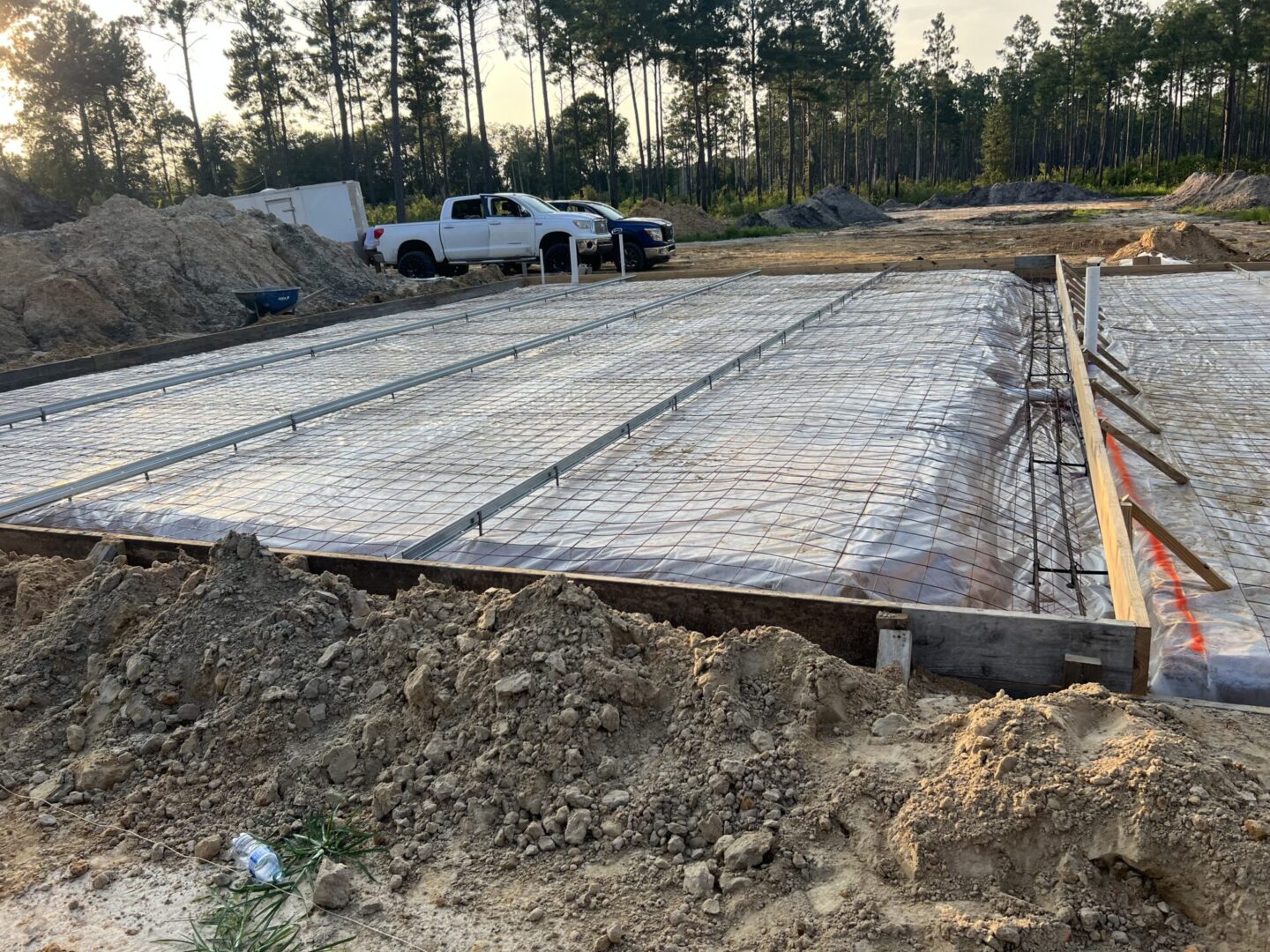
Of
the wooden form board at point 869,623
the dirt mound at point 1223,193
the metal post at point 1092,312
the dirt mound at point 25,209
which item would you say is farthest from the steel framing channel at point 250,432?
the dirt mound at point 1223,193

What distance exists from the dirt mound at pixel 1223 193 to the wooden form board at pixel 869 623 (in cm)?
2866

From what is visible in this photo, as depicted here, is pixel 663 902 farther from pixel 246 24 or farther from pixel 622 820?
pixel 246 24

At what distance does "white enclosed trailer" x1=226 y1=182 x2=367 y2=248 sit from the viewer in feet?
62.5

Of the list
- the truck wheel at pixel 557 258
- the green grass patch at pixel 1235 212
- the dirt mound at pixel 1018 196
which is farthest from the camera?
the dirt mound at pixel 1018 196

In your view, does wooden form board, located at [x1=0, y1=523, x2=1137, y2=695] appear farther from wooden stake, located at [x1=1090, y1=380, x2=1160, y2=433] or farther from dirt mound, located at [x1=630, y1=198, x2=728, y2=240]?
dirt mound, located at [x1=630, y1=198, x2=728, y2=240]

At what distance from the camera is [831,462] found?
4.33 meters

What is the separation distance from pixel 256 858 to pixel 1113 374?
5.79m

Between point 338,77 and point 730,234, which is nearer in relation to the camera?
point 338,77

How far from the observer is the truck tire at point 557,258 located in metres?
14.9

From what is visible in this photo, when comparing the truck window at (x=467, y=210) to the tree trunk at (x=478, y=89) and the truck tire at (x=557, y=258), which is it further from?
the tree trunk at (x=478, y=89)

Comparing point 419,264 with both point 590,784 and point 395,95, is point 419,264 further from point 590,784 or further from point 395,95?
point 590,784

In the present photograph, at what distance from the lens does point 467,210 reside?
15.3 metres

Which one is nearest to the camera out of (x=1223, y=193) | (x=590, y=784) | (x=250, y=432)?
(x=590, y=784)

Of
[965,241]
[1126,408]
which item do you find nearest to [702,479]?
Answer: [1126,408]
